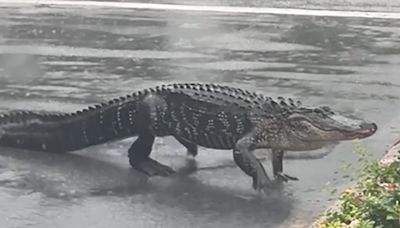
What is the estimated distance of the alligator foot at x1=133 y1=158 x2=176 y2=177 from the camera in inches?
321

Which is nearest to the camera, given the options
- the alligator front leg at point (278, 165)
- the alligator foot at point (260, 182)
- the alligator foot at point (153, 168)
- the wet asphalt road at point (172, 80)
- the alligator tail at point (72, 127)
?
the wet asphalt road at point (172, 80)

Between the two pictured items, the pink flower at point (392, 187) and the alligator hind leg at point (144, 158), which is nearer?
the pink flower at point (392, 187)

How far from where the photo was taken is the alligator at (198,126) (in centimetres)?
764

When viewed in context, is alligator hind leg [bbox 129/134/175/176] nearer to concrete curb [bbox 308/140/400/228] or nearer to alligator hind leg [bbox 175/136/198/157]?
alligator hind leg [bbox 175/136/198/157]

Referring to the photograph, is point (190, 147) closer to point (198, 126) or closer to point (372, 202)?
point (198, 126)

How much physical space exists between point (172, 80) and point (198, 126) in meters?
4.24

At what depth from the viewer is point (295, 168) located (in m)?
8.44

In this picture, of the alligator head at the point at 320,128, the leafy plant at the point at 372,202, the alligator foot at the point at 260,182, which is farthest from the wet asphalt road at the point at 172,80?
the leafy plant at the point at 372,202

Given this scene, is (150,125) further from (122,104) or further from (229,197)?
(229,197)

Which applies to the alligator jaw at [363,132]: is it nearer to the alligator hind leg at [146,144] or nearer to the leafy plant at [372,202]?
the leafy plant at [372,202]

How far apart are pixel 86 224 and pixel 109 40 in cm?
924

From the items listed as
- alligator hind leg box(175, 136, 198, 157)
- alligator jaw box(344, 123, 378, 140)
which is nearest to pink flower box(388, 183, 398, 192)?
alligator jaw box(344, 123, 378, 140)

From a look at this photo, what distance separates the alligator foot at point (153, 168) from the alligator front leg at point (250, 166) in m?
0.72

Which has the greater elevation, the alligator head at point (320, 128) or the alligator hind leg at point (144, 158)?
the alligator head at point (320, 128)
